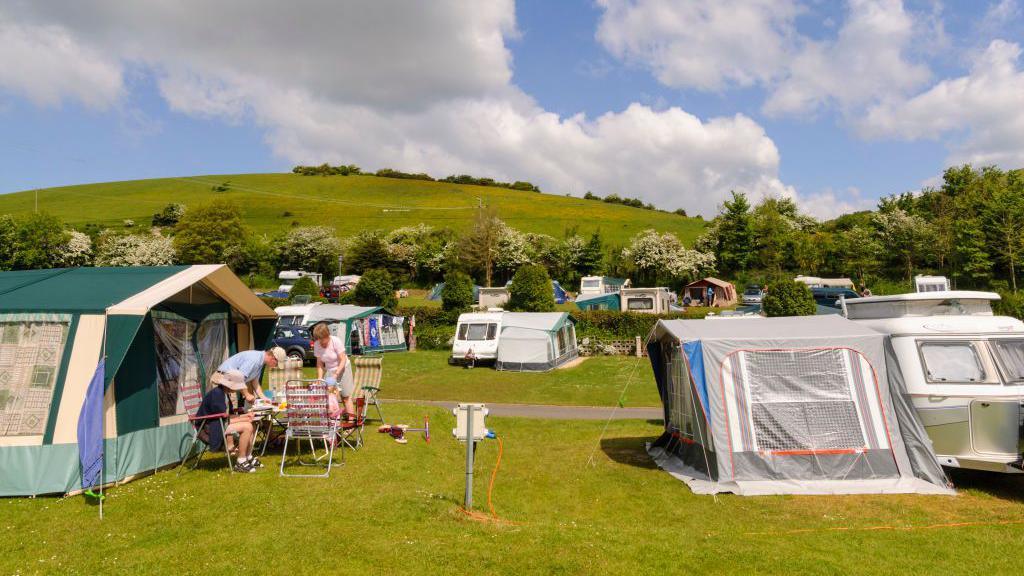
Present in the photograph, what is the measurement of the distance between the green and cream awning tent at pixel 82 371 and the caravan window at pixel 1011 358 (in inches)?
366

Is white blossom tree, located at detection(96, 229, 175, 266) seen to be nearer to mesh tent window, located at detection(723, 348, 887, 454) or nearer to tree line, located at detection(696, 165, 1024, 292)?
tree line, located at detection(696, 165, 1024, 292)

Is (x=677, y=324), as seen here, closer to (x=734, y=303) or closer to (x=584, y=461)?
(x=584, y=461)

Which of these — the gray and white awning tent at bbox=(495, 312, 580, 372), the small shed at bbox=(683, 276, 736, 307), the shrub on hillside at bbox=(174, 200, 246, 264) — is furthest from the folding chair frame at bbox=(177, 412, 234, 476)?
the shrub on hillside at bbox=(174, 200, 246, 264)

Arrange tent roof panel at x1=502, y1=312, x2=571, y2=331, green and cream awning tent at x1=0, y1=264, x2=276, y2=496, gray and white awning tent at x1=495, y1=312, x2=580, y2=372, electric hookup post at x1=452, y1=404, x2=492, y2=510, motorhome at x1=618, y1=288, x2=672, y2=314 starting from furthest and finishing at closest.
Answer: motorhome at x1=618, y1=288, x2=672, y2=314 < tent roof panel at x1=502, y1=312, x2=571, y2=331 < gray and white awning tent at x1=495, y1=312, x2=580, y2=372 < green and cream awning tent at x1=0, y1=264, x2=276, y2=496 < electric hookup post at x1=452, y1=404, x2=492, y2=510

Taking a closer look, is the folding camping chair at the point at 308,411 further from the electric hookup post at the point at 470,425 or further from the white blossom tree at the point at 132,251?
the white blossom tree at the point at 132,251

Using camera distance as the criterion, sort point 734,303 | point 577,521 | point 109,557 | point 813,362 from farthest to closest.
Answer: point 734,303 < point 813,362 < point 577,521 < point 109,557

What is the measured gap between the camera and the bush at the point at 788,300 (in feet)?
73.4

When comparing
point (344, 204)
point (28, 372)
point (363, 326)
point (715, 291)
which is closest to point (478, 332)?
point (363, 326)

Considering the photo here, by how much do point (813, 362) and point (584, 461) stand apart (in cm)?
316

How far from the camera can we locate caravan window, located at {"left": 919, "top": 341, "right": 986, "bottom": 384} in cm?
705

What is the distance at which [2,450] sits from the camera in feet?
20.1

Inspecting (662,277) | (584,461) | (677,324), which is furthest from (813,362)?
(662,277)

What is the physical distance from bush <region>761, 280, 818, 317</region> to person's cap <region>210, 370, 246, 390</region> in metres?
19.4

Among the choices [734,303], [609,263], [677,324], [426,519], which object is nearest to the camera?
[426,519]
